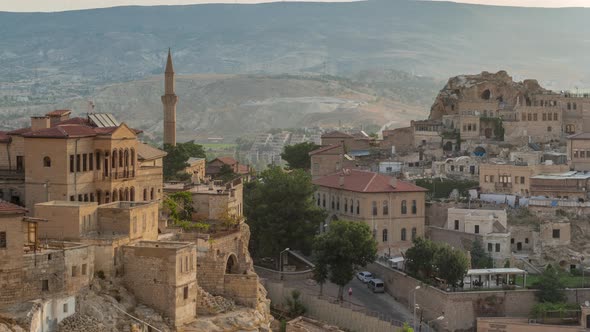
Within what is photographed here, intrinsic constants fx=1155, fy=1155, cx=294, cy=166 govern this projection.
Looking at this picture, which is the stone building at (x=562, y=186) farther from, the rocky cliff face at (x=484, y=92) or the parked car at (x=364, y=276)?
the rocky cliff face at (x=484, y=92)

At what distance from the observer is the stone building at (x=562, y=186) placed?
74.9 meters

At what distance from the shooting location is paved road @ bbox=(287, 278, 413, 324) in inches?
2412

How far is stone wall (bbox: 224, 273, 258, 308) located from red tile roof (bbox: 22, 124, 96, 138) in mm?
8942

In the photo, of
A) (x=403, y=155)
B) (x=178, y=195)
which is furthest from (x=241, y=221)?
(x=403, y=155)

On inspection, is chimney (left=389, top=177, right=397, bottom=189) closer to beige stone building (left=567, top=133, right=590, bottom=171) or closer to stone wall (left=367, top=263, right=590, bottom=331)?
stone wall (left=367, top=263, right=590, bottom=331)

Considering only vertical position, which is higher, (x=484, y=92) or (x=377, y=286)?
(x=484, y=92)

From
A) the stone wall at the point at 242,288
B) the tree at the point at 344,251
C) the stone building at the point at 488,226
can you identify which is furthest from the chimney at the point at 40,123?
the stone building at the point at 488,226

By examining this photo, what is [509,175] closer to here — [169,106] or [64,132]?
[169,106]

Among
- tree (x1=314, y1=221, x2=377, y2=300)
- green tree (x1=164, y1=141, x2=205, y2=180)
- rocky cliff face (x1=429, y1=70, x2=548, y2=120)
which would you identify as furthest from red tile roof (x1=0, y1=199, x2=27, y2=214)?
rocky cliff face (x1=429, y1=70, x2=548, y2=120)

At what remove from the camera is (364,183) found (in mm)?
74000

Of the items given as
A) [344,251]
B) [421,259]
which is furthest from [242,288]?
[421,259]

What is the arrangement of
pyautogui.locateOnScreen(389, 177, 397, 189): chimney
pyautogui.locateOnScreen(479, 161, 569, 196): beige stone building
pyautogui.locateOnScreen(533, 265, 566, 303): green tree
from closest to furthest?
pyautogui.locateOnScreen(533, 265, 566, 303): green tree
pyautogui.locateOnScreen(389, 177, 397, 189): chimney
pyautogui.locateOnScreen(479, 161, 569, 196): beige stone building

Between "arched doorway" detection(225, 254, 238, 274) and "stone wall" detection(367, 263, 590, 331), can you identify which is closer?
"arched doorway" detection(225, 254, 238, 274)

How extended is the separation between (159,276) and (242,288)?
273 inches
